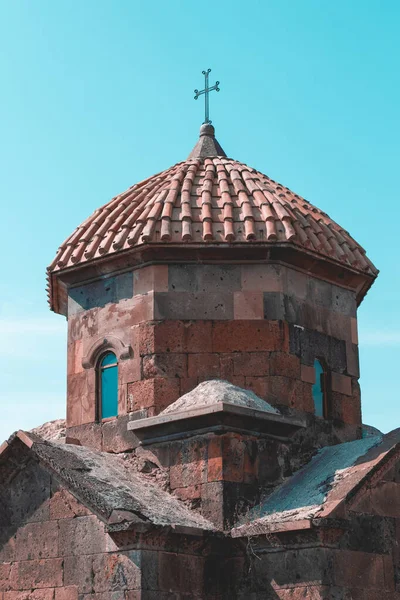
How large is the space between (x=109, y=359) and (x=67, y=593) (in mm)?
2858

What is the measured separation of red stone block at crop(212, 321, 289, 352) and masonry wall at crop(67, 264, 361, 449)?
0.01 metres

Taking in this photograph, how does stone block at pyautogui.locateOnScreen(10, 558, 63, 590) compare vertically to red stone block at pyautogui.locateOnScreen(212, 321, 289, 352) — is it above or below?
below

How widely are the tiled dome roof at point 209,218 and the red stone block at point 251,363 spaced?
114 cm

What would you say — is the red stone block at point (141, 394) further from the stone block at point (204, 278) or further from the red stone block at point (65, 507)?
the red stone block at point (65, 507)

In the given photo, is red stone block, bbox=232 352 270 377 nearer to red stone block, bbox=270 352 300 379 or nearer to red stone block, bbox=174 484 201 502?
red stone block, bbox=270 352 300 379

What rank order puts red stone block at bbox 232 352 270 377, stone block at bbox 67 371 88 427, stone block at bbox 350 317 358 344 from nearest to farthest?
1. red stone block at bbox 232 352 270 377
2. stone block at bbox 67 371 88 427
3. stone block at bbox 350 317 358 344

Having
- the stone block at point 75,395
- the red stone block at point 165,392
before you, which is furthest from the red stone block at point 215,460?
the stone block at point 75,395

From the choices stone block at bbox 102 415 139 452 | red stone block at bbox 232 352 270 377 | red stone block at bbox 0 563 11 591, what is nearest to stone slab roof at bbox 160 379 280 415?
red stone block at bbox 232 352 270 377

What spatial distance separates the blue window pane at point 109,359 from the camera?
38.2 ft

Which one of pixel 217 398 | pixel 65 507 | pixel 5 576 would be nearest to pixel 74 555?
pixel 65 507

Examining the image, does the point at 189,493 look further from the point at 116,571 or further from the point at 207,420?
the point at 116,571

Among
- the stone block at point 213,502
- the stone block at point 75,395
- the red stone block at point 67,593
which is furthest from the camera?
the stone block at point 75,395

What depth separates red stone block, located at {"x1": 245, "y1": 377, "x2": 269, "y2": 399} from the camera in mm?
11102

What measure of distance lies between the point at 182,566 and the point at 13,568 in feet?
5.38
